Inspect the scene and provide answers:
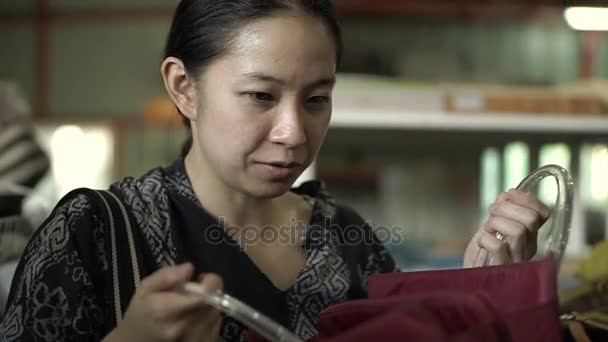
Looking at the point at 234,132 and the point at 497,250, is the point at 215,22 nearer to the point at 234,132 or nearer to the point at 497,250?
the point at 234,132

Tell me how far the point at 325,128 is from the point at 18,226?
1.87ft

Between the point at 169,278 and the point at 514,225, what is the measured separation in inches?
18.7

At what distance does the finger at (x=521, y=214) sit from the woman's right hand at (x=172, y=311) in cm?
42

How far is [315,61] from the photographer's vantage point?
0.96 metres

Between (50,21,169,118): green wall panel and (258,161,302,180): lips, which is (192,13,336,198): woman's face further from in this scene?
(50,21,169,118): green wall panel

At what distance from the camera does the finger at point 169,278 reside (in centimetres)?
67

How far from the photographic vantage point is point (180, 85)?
1.08 meters

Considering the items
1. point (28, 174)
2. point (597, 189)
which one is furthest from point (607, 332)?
point (597, 189)

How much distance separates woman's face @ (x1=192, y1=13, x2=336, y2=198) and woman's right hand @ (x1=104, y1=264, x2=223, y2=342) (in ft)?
1.01

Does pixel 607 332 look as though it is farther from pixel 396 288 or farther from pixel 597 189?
pixel 597 189

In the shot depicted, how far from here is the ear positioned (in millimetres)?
1074

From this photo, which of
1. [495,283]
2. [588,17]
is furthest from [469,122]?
[495,283]

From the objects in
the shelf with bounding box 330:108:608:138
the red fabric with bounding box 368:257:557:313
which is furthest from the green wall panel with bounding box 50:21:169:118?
the red fabric with bounding box 368:257:557:313

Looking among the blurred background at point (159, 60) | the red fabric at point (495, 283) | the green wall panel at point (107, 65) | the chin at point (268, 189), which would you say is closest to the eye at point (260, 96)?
the chin at point (268, 189)
